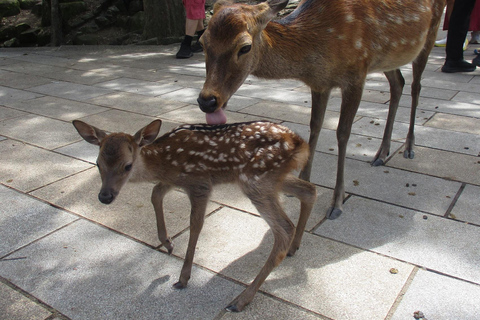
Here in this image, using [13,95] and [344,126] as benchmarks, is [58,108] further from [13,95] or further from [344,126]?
[344,126]

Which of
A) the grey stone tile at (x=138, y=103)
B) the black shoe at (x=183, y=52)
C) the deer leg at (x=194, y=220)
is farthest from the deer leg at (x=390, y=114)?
the black shoe at (x=183, y=52)

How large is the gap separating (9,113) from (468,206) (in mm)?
5526

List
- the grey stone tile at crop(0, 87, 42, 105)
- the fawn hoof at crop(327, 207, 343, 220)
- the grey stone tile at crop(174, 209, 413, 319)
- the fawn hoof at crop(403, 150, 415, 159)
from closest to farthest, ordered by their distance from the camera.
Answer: the grey stone tile at crop(174, 209, 413, 319)
the fawn hoof at crop(327, 207, 343, 220)
the fawn hoof at crop(403, 150, 415, 159)
the grey stone tile at crop(0, 87, 42, 105)

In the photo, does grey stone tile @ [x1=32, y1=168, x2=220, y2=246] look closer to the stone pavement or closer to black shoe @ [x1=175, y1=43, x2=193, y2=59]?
the stone pavement

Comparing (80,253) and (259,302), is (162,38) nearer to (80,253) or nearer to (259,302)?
(80,253)

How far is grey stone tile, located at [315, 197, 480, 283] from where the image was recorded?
3047 mm

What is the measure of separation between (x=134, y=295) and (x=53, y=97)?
498cm

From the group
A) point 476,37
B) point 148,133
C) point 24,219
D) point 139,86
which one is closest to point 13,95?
point 139,86

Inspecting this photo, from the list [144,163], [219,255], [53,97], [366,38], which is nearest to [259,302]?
[219,255]

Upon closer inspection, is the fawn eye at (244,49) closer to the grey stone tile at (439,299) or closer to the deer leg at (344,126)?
the deer leg at (344,126)

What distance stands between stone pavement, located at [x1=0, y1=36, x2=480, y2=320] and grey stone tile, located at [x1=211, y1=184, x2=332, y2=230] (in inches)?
0.7

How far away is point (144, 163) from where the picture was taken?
10.1 ft

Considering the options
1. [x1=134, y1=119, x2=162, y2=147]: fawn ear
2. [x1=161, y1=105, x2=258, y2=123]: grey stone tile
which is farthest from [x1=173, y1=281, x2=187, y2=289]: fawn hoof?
[x1=161, y1=105, x2=258, y2=123]: grey stone tile

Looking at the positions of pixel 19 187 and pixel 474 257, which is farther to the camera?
pixel 19 187
